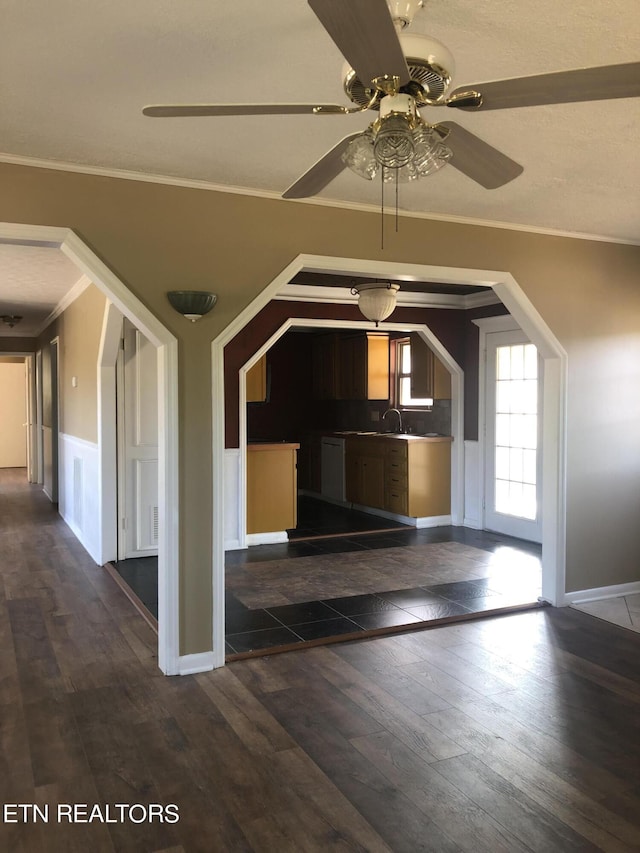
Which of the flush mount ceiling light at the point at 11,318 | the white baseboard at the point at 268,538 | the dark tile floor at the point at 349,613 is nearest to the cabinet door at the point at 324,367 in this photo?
the white baseboard at the point at 268,538

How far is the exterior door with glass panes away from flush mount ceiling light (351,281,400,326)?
151cm

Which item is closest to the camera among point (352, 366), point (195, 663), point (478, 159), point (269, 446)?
point (478, 159)

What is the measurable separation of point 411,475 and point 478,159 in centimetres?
534

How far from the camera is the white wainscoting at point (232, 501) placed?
6.25 m

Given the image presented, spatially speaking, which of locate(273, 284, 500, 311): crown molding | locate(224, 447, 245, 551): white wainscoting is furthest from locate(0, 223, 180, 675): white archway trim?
locate(273, 284, 500, 311): crown molding

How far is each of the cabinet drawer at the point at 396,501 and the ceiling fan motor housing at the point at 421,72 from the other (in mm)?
5754

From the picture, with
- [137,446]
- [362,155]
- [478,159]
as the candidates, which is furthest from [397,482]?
[362,155]

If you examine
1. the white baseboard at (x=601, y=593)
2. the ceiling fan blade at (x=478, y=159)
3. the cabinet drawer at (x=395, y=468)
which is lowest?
the white baseboard at (x=601, y=593)

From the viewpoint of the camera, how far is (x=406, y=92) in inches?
66.7

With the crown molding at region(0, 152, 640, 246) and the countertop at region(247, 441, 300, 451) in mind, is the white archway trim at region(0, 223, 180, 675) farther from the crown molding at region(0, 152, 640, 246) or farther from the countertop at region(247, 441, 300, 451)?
the countertop at region(247, 441, 300, 451)

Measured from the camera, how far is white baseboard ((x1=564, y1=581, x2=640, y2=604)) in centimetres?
462

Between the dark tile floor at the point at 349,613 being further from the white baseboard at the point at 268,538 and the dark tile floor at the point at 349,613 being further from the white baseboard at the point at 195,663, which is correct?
the white baseboard at the point at 268,538

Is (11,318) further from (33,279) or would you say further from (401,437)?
(401,437)

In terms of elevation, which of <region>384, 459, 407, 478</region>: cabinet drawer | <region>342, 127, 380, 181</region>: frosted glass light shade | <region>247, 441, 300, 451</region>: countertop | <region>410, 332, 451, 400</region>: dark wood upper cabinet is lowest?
<region>384, 459, 407, 478</region>: cabinet drawer
